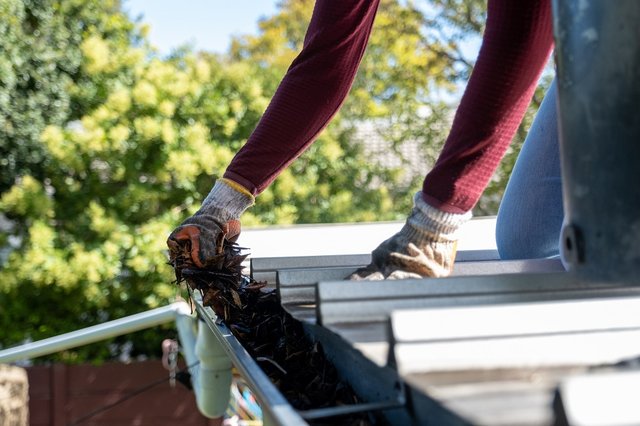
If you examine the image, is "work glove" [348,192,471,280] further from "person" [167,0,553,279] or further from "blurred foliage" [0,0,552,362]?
"blurred foliage" [0,0,552,362]

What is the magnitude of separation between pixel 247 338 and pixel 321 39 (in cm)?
64

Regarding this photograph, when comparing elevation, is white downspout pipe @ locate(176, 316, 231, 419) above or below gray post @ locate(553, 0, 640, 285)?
below

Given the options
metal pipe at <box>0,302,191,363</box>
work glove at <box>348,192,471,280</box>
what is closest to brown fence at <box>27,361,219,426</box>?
metal pipe at <box>0,302,191,363</box>

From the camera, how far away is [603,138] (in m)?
1.01

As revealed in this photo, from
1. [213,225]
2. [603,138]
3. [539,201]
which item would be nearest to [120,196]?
[539,201]

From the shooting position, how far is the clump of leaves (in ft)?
3.88

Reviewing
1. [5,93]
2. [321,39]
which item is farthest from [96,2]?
[321,39]

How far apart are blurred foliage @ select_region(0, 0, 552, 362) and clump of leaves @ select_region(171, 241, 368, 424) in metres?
7.08

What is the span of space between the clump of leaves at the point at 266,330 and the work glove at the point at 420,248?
0.17m

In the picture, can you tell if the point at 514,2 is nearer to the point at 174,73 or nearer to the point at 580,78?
the point at 580,78

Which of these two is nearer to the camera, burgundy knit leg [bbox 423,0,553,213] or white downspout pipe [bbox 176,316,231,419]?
burgundy knit leg [bbox 423,0,553,213]

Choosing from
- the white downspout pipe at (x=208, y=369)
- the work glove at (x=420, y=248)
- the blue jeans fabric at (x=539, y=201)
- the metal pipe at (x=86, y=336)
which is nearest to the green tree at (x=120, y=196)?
the metal pipe at (x=86, y=336)

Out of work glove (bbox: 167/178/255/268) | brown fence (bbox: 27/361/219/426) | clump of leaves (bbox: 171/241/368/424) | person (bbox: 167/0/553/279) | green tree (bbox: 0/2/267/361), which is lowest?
brown fence (bbox: 27/361/219/426)

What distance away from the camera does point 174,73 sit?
30.5 feet
